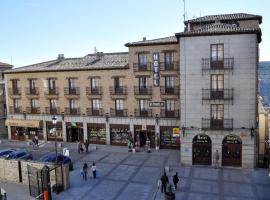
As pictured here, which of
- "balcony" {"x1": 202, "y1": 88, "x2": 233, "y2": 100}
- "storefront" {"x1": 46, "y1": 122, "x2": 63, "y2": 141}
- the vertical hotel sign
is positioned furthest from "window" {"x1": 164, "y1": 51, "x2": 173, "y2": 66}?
"storefront" {"x1": 46, "y1": 122, "x2": 63, "y2": 141}

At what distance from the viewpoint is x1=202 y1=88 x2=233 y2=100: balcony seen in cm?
3028

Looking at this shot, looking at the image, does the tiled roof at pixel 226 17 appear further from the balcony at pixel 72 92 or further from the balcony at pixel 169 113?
the balcony at pixel 72 92

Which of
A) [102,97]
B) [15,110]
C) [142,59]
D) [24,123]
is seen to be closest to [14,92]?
[15,110]

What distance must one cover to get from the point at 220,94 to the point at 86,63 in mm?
20871

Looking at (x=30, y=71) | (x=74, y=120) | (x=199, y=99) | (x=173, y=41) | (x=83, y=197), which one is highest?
(x=173, y=41)

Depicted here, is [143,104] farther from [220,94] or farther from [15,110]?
[15,110]

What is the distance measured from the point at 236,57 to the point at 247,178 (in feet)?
37.8

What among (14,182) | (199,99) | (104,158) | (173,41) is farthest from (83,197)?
(173,41)

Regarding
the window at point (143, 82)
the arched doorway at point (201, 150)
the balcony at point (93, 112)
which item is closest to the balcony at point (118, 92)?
the window at point (143, 82)

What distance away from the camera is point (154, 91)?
3819cm

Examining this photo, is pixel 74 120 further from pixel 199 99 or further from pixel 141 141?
pixel 199 99

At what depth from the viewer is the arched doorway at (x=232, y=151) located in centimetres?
3067

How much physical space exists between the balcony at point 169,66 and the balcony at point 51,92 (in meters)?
15.7

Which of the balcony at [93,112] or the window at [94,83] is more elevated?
the window at [94,83]
